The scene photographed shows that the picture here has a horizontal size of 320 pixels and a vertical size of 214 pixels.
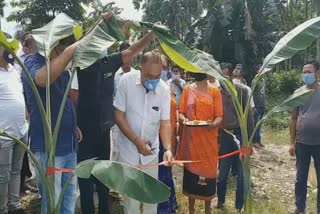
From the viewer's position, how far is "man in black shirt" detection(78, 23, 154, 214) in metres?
3.52

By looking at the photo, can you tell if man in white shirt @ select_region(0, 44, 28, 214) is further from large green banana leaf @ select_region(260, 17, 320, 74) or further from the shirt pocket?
large green banana leaf @ select_region(260, 17, 320, 74)

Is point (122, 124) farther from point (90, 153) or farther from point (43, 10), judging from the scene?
point (43, 10)

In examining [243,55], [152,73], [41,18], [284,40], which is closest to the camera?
[284,40]

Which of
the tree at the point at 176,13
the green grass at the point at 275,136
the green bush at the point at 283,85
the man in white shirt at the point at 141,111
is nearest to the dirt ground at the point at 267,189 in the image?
the green grass at the point at 275,136

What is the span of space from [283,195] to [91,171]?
174 inches

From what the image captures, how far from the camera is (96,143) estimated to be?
3619 mm

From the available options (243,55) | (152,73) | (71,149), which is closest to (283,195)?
(152,73)

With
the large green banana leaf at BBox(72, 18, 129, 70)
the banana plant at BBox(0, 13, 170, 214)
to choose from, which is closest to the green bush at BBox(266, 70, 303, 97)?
the large green banana leaf at BBox(72, 18, 129, 70)

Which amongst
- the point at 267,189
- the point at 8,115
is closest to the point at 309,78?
the point at 267,189

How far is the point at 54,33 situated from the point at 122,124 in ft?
3.73

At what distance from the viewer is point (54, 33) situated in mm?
2637

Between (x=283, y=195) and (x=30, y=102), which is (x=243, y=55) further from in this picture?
(x=30, y=102)

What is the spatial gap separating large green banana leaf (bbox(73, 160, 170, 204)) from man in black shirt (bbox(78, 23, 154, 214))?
1403 mm

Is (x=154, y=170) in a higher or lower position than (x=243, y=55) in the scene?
lower
